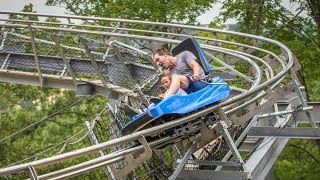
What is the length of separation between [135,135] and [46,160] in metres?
0.99

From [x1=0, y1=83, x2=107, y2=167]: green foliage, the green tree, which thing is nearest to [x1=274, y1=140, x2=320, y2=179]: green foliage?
the green tree

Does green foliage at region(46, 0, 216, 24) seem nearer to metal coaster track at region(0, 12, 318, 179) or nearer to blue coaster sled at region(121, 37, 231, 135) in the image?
metal coaster track at region(0, 12, 318, 179)

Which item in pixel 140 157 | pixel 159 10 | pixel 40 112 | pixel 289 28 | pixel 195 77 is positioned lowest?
pixel 140 157

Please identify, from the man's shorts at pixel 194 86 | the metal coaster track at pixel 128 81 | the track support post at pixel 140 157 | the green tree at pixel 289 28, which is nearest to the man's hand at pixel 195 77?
the man's shorts at pixel 194 86

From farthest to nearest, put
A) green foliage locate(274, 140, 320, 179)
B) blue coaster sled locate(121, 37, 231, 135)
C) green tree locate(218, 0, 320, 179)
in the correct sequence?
green foliage locate(274, 140, 320, 179), green tree locate(218, 0, 320, 179), blue coaster sled locate(121, 37, 231, 135)

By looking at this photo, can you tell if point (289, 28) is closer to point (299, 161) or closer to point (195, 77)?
point (299, 161)

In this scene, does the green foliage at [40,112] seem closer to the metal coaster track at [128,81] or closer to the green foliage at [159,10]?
the green foliage at [159,10]

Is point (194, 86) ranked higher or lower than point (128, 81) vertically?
lower

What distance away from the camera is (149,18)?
18000mm

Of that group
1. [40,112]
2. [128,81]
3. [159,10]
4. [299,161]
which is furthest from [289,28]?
[128,81]

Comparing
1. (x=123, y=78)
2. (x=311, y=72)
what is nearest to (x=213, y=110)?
(x=123, y=78)

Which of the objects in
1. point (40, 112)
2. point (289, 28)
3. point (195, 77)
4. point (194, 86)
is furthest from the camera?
point (40, 112)

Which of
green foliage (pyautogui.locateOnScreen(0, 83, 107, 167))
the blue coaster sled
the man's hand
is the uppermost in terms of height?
green foliage (pyautogui.locateOnScreen(0, 83, 107, 167))

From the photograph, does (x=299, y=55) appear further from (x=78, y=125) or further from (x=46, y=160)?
(x=46, y=160)
